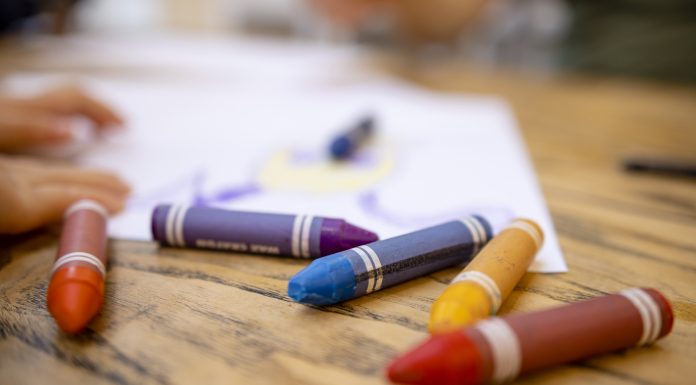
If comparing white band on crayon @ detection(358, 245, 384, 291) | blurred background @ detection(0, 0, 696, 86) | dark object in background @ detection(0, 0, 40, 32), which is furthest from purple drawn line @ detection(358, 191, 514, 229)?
dark object in background @ detection(0, 0, 40, 32)

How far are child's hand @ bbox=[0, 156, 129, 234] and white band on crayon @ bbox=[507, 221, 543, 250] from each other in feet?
1.16

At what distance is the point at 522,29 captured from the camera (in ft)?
5.63

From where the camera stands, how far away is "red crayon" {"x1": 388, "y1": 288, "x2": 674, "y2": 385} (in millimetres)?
257

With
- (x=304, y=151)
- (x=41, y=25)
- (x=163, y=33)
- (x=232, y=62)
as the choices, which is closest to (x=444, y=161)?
(x=304, y=151)

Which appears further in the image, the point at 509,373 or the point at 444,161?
the point at 444,161

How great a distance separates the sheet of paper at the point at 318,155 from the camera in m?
0.49

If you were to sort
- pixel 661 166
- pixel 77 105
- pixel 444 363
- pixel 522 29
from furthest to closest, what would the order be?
1. pixel 522 29
2. pixel 77 105
3. pixel 661 166
4. pixel 444 363

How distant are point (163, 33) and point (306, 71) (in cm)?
71

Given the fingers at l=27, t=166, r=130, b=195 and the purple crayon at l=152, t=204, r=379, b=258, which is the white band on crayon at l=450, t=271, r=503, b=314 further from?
the fingers at l=27, t=166, r=130, b=195

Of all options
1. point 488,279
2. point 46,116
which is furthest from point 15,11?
point 488,279

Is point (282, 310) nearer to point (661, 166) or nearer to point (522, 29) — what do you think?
point (661, 166)

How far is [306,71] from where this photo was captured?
1.07 m

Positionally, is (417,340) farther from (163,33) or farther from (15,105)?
(163,33)

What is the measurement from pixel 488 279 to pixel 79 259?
0.87 ft
